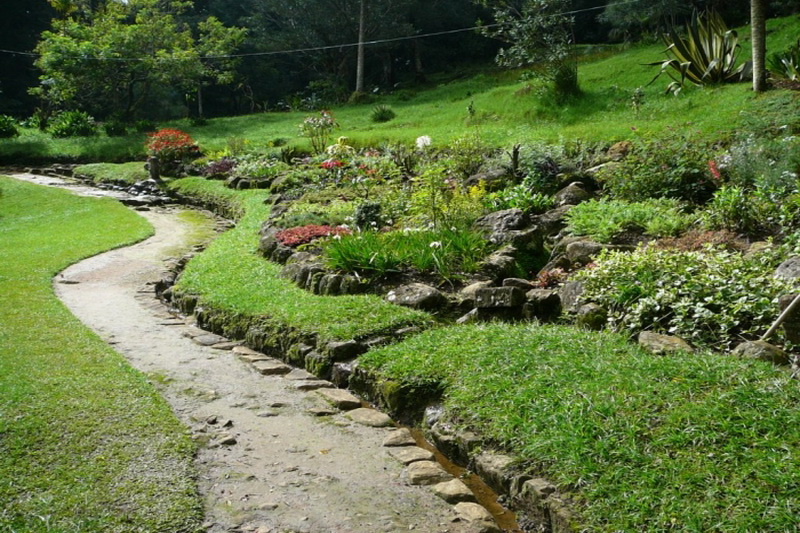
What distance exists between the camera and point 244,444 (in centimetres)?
544

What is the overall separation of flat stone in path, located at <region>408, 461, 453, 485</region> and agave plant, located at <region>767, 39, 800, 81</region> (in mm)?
10932

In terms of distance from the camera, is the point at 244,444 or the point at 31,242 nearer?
the point at 244,444

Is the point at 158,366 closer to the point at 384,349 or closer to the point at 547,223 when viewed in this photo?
the point at 384,349

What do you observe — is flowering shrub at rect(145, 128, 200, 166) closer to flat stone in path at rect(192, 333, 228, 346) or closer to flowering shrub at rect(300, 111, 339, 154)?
flowering shrub at rect(300, 111, 339, 154)

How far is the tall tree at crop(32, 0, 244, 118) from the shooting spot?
3049 centimetres

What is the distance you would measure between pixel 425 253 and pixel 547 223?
192 cm

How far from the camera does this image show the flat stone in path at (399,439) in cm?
555

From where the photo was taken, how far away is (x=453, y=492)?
4.74 m

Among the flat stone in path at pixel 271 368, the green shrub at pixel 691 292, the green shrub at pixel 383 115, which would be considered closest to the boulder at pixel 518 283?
the green shrub at pixel 691 292

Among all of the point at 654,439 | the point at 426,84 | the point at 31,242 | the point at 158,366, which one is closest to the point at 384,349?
the point at 158,366

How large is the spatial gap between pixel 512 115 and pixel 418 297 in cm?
1309

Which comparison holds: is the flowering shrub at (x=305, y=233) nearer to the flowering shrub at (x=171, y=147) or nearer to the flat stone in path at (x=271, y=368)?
the flat stone in path at (x=271, y=368)

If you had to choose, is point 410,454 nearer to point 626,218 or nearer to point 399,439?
point 399,439

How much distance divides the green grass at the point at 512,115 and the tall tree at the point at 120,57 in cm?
253
